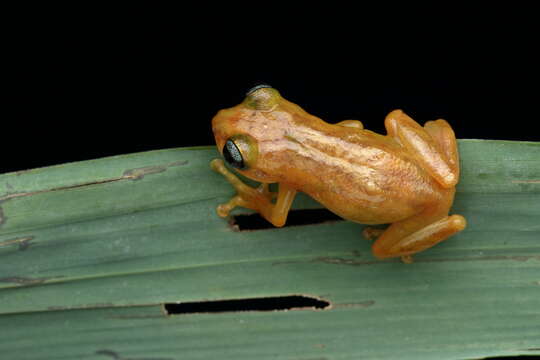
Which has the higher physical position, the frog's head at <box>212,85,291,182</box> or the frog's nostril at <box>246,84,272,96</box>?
the frog's nostril at <box>246,84,272,96</box>

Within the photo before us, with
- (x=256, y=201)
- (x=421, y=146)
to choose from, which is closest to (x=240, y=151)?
(x=256, y=201)

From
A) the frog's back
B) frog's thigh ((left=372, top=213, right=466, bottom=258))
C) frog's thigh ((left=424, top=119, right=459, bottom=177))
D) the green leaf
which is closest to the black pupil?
the green leaf

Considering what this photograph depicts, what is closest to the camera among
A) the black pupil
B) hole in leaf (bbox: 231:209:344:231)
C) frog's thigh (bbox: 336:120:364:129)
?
the black pupil

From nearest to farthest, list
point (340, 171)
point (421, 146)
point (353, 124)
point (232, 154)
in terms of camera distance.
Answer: point (232, 154) < point (340, 171) < point (421, 146) < point (353, 124)

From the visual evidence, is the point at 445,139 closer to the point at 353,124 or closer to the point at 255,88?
the point at 353,124

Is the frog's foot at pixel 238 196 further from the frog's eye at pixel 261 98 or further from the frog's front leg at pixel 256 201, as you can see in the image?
the frog's eye at pixel 261 98

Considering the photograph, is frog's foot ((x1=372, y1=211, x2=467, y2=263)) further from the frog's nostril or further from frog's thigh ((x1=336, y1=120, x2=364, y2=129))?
the frog's nostril
